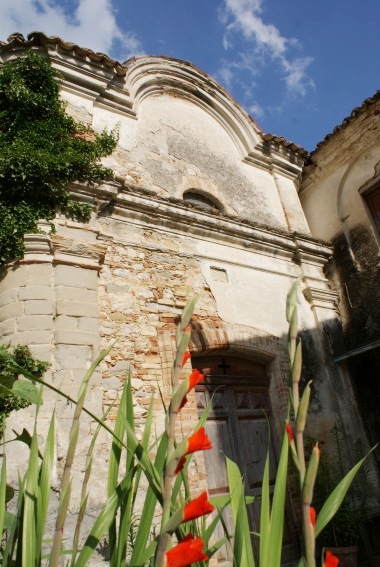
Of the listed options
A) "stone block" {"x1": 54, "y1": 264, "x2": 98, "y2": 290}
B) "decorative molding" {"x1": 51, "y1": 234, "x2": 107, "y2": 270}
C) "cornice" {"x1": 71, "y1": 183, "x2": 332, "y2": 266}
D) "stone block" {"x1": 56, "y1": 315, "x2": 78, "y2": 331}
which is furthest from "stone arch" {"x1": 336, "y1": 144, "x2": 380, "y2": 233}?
"stone block" {"x1": 56, "y1": 315, "x2": 78, "y2": 331}

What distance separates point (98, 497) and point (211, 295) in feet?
9.41

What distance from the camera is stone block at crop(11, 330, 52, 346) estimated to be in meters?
3.90

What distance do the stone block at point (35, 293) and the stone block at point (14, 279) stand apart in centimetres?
8

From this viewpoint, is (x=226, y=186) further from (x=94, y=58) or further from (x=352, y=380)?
(x=352, y=380)

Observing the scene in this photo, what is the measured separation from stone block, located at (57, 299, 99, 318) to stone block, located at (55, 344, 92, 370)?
13.8 inches

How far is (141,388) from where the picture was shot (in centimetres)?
446

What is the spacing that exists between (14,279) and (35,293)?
0.27 m

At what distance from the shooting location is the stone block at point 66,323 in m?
4.09

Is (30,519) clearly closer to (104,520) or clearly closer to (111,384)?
(104,520)

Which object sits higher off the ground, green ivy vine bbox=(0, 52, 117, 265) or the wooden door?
green ivy vine bbox=(0, 52, 117, 265)

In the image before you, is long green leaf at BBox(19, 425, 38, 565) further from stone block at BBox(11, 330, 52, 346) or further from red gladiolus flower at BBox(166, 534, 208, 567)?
stone block at BBox(11, 330, 52, 346)

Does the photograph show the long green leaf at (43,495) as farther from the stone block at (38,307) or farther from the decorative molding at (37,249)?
the decorative molding at (37,249)

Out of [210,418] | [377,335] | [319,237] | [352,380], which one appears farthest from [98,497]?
[319,237]

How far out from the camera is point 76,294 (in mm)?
4312
